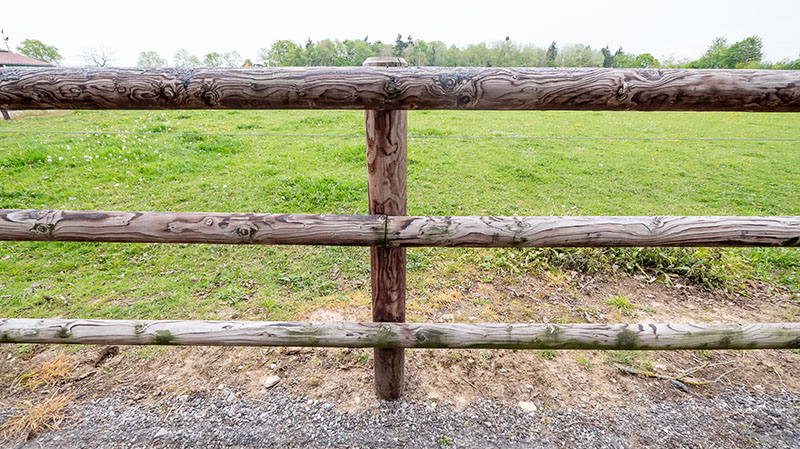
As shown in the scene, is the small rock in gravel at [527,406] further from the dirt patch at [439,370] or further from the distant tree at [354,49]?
the distant tree at [354,49]

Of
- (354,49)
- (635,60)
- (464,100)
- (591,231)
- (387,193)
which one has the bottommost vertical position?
(591,231)

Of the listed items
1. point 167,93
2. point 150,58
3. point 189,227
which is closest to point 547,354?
point 189,227

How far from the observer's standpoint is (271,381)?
2479mm

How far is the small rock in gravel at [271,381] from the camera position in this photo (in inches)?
96.6

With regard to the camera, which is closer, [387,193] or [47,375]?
[387,193]

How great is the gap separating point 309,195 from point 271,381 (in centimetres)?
291

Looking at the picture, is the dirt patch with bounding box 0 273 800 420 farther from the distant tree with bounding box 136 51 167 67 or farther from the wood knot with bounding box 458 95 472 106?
the distant tree with bounding box 136 51 167 67

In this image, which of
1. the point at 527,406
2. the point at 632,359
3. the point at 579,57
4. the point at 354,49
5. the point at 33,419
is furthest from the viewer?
the point at 354,49

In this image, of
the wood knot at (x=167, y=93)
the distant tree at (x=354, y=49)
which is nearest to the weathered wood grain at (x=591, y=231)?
the wood knot at (x=167, y=93)

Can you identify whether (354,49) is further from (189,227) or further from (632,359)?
(189,227)

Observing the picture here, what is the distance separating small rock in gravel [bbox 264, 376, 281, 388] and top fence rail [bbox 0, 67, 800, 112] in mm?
1837

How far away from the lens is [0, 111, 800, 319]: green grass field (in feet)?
11.3

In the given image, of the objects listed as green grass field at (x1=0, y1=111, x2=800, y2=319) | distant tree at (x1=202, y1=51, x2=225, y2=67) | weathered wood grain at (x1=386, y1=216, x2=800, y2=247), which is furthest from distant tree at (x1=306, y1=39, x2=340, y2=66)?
weathered wood grain at (x1=386, y1=216, x2=800, y2=247)

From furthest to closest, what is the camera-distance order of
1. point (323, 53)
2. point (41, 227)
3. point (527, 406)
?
point (323, 53) → point (527, 406) → point (41, 227)
